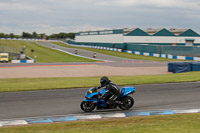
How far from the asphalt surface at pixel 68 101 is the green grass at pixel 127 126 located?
1.92m

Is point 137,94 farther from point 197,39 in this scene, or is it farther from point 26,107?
point 197,39

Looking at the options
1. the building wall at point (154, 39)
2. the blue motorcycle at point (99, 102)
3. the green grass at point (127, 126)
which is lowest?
the green grass at point (127, 126)

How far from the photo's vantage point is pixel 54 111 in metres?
12.6

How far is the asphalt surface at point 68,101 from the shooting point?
494 inches

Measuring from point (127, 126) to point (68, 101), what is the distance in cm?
591

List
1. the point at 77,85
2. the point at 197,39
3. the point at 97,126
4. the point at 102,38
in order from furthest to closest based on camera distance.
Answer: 1. the point at 102,38
2. the point at 197,39
3. the point at 77,85
4. the point at 97,126

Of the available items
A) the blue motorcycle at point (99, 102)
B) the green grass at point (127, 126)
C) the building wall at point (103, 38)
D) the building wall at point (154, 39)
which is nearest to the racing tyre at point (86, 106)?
the blue motorcycle at point (99, 102)

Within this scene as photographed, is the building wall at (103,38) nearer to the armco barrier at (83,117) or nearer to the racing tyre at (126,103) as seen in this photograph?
the racing tyre at (126,103)

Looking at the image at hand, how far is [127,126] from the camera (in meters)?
9.52

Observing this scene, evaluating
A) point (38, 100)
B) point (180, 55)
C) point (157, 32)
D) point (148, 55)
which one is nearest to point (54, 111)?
point (38, 100)

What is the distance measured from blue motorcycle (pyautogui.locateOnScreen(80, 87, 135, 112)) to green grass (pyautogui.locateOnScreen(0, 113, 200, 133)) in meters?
1.49

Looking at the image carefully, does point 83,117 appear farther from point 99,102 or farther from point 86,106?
point 99,102

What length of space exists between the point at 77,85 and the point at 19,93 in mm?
4457

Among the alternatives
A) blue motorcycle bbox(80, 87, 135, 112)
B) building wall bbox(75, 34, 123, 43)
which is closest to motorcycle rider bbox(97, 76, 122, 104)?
blue motorcycle bbox(80, 87, 135, 112)
